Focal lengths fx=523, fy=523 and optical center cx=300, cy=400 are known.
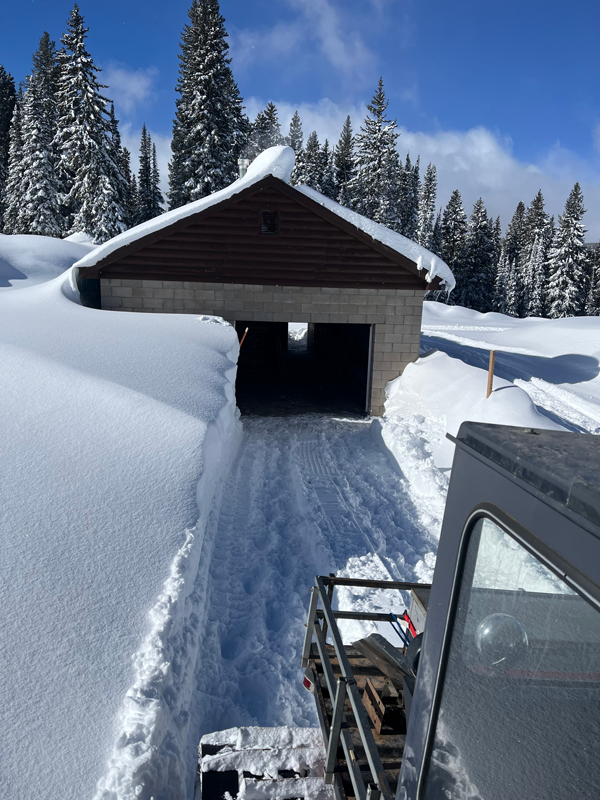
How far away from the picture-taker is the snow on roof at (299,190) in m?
12.3

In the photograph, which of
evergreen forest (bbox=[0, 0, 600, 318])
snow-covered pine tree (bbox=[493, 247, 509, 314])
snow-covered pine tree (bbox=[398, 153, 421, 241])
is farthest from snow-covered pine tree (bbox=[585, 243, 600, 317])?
snow-covered pine tree (bbox=[398, 153, 421, 241])

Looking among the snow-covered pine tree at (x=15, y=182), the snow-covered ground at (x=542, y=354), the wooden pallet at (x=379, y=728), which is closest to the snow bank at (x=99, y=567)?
the wooden pallet at (x=379, y=728)

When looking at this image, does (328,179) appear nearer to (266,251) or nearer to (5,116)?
(5,116)

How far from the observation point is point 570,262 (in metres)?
47.8

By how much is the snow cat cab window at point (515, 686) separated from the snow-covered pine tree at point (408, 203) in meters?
54.2

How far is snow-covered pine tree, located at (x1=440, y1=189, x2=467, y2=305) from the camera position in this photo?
50469 millimetres

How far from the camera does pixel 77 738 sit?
2.72m

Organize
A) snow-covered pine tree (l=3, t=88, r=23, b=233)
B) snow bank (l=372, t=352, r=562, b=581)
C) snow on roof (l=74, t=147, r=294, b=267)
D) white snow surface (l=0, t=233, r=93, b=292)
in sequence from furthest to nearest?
snow-covered pine tree (l=3, t=88, r=23, b=233) < white snow surface (l=0, t=233, r=93, b=292) < snow on roof (l=74, t=147, r=294, b=267) < snow bank (l=372, t=352, r=562, b=581)

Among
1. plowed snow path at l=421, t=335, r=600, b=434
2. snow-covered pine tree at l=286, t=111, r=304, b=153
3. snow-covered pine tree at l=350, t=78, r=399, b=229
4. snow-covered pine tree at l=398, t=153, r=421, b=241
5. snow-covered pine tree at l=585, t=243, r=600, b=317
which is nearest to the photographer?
plowed snow path at l=421, t=335, r=600, b=434

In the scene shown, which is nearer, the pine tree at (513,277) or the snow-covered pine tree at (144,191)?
the snow-covered pine tree at (144,191)

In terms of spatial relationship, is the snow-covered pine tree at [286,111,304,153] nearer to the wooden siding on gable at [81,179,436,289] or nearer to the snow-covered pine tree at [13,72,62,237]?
the snow-covered pine tree at [13,72,62,237]

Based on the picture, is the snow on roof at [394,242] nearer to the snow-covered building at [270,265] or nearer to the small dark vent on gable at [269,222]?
the snow-covered building at [270,265]

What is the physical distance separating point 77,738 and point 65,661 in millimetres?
467

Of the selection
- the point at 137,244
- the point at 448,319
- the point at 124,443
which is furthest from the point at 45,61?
the point at 124,443
